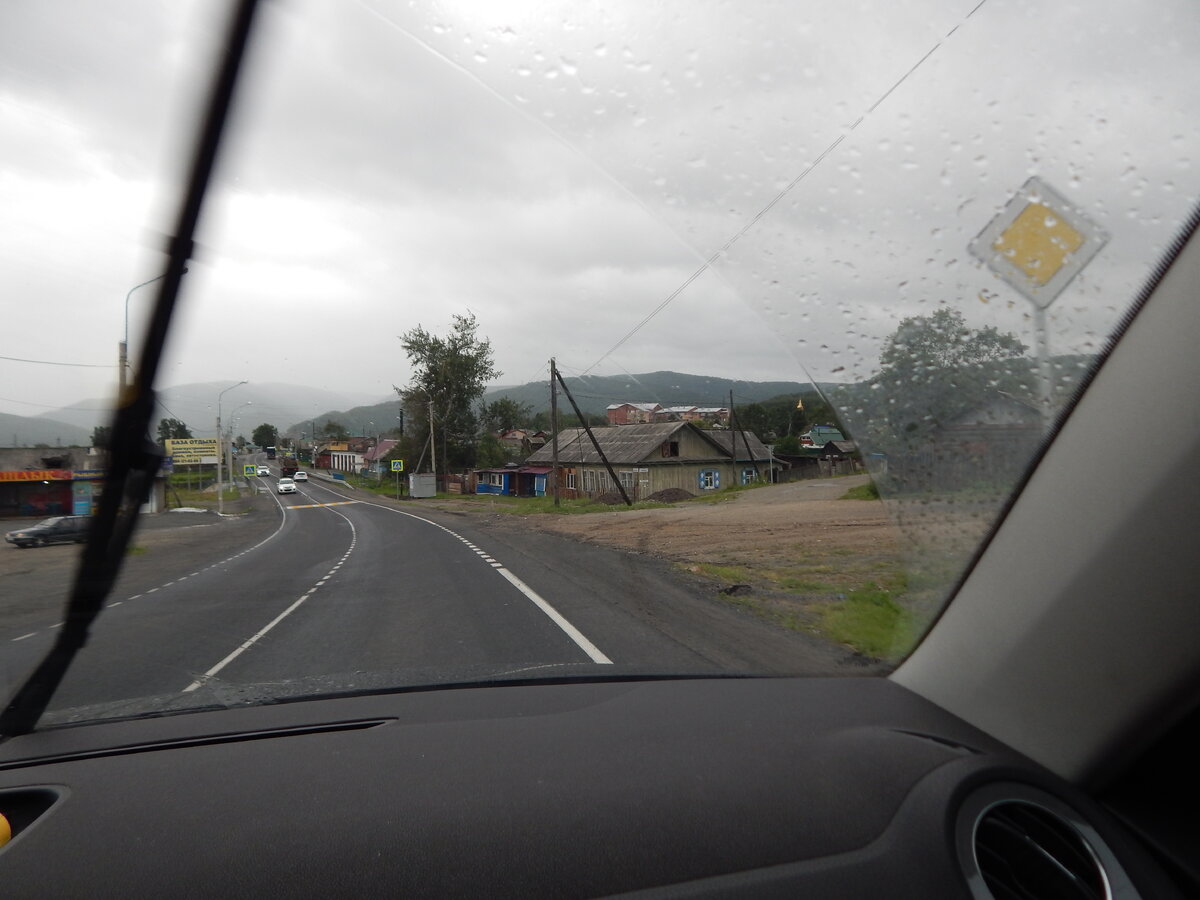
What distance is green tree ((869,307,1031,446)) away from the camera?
3014 mm

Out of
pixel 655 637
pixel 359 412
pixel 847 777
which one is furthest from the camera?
pixel 359 412

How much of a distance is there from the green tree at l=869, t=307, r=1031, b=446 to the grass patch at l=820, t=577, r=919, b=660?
3.30ft

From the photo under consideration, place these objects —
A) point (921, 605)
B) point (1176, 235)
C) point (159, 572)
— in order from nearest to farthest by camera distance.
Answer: point (1176, 235), point (921, 605), point (159, 572)

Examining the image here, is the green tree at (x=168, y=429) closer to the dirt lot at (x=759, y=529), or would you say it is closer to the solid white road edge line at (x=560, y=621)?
the solid white road edge line at (x=560, y=621)

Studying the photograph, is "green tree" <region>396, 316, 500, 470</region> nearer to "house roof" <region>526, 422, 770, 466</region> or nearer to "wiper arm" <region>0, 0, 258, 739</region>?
"wiper arm" <region>0, 0, 258, 739</region>

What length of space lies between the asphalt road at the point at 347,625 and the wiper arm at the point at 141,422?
0.51 feet

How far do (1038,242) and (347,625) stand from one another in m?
5.29

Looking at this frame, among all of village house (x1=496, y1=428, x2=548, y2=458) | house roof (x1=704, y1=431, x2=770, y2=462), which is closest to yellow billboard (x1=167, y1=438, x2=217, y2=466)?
house roof (x1=704, y1=431, x2=770, y2=462)

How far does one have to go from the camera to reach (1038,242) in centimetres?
277

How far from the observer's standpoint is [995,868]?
2.43 m

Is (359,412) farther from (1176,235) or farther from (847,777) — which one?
(1176,235)

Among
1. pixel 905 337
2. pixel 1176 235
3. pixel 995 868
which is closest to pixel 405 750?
pixel 995 868

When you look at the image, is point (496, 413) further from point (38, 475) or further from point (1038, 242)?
point (1038, 242)

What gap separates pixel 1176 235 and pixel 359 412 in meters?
6.18
